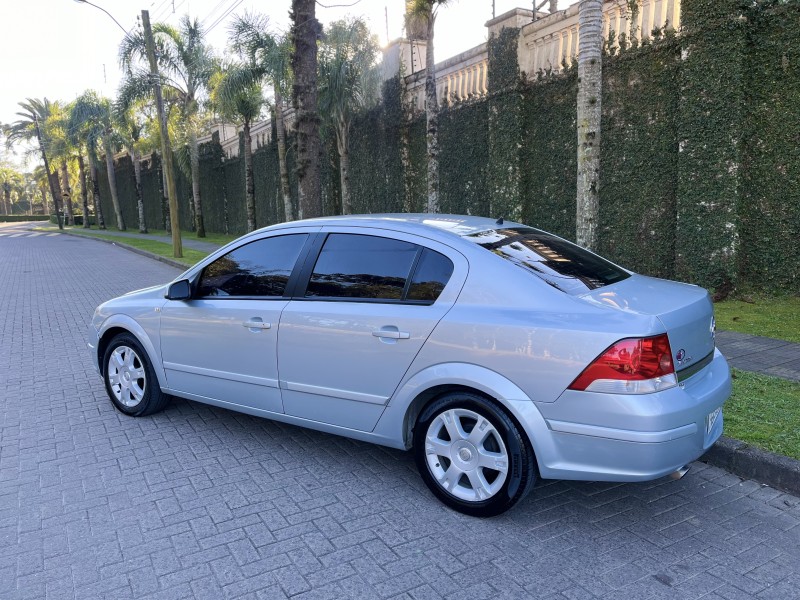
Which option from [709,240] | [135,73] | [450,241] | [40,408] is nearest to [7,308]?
[40,408]

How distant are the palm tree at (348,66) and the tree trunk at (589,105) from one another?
1091cm

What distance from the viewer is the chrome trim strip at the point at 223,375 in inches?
162

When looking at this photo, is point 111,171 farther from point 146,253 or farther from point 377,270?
point 377,270

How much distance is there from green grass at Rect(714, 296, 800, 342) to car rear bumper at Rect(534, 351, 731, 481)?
4811 mm

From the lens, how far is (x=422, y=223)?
385 cm

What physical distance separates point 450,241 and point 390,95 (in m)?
15.1

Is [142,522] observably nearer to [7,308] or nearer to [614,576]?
[614,576]

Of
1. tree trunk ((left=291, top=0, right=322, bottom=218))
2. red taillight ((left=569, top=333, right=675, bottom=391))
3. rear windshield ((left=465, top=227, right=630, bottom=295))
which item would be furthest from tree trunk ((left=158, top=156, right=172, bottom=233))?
red taillight ((left=569, top=333, right=675, bottom=391))

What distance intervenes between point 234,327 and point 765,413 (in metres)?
3.90

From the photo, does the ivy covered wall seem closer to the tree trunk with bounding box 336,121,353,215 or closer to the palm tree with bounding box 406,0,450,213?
the palm tree with bounding box 406,0,450,213

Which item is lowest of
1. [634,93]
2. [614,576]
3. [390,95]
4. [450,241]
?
[614,576]

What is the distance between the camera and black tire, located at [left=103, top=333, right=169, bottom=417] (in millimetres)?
4922

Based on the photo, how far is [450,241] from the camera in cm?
358

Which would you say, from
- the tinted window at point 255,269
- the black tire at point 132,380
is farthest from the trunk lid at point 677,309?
the black tire at point 132,380
